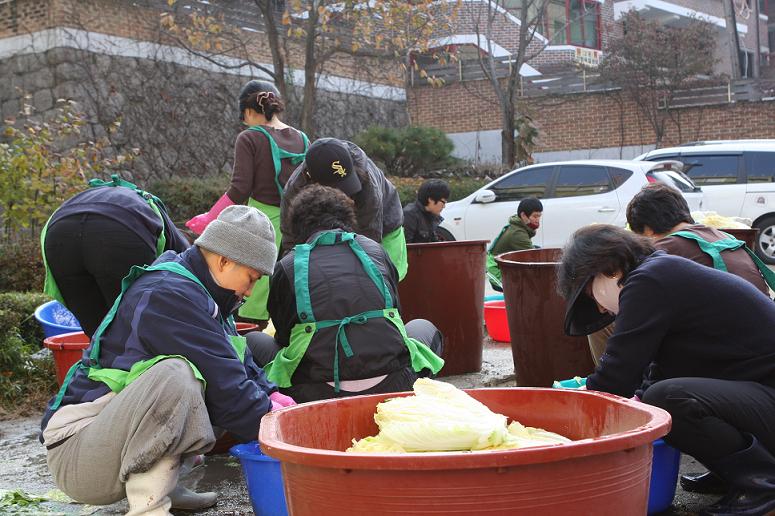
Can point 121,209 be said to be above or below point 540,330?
above

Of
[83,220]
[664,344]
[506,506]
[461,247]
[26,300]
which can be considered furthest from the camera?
[26,300]

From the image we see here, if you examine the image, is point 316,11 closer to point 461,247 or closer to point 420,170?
point 420,170

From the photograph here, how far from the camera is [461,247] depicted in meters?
5.89

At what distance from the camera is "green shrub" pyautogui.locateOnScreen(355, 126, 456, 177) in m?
20.0

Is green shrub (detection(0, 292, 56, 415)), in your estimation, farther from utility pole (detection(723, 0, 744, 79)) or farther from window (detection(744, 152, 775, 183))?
utility pole (detection(723, 0, 744, 79))

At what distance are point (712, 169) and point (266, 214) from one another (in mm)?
10490

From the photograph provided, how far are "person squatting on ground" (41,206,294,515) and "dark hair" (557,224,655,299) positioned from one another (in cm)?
109

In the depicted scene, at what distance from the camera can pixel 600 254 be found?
3.44 m

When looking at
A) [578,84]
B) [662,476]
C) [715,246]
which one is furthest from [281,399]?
[578,84]

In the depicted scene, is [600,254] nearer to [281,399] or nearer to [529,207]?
[281,399]

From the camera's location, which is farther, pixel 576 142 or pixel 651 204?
pixel 576 142

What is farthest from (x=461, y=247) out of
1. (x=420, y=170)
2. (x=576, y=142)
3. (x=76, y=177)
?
(x=576, y=142)

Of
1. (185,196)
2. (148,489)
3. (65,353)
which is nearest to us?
(148,489)

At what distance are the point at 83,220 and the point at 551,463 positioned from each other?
8.68 ft
